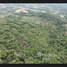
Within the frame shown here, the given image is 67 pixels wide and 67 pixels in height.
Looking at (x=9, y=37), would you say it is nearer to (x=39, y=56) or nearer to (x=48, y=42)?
(x=39, y=56)

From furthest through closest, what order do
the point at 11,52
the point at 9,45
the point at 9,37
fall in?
the point at 9,37 < the point at 9,45 < the point at 11,52

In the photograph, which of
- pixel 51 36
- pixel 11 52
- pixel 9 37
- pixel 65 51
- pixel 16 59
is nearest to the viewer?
pixel 16 59

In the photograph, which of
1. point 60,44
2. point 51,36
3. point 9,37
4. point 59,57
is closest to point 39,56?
A: point 59,57

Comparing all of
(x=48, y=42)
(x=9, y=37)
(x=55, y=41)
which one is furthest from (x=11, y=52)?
(x=55, y=41)

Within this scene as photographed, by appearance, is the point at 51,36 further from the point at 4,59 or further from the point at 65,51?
the point at 4,59

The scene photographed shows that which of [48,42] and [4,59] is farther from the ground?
[4,59]

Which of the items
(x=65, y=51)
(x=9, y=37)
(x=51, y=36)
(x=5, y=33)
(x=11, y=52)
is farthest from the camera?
(x=51, y=36)

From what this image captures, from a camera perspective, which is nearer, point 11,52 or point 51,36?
point 11,52

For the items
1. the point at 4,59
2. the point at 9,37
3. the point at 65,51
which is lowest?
the point at 65,51

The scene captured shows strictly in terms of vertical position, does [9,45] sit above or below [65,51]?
above
